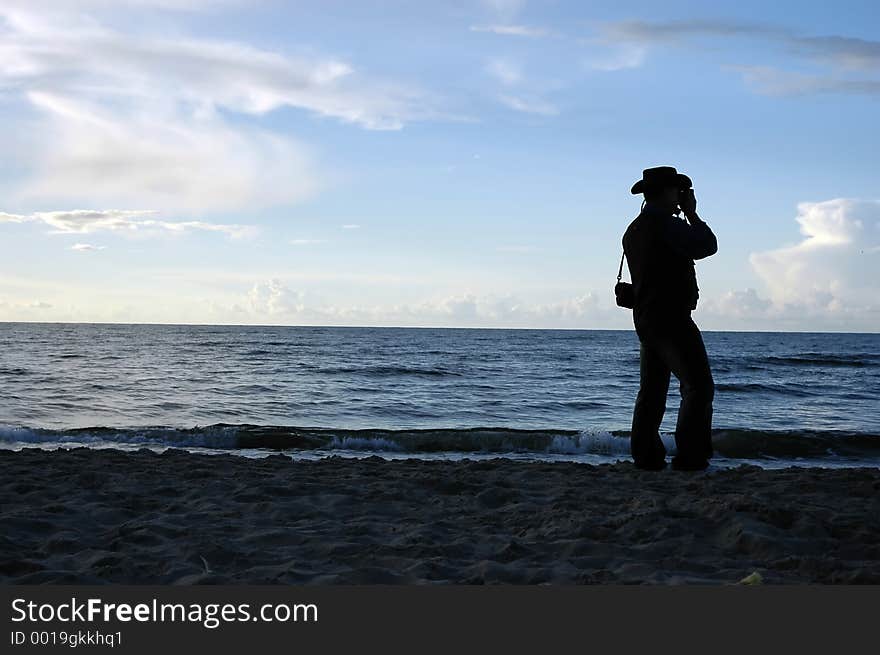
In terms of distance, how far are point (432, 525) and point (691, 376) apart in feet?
7.86

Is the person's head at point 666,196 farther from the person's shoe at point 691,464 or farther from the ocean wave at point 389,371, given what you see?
the ocean wave at point 389,371

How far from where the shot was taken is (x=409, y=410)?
50.2 ft

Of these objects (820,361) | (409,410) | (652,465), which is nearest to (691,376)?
(652,465)

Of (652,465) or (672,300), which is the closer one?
(672,300)

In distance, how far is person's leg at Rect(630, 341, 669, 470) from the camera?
5.90 meters

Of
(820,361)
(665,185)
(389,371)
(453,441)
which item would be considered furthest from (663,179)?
(820,361)

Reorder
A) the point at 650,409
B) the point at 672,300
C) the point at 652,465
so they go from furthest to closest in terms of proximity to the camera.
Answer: the point at 652,465
the point at 650,409
the point at 672,300

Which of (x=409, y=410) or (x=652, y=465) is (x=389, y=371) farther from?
(x=652, y=465)

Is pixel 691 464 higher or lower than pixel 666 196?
lower

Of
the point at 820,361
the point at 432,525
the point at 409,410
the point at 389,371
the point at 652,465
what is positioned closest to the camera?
the point at 432,525

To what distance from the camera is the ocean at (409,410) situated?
9898mm

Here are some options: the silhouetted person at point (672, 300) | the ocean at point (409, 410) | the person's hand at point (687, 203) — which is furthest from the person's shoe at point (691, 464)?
the ocean at point (409, 410)

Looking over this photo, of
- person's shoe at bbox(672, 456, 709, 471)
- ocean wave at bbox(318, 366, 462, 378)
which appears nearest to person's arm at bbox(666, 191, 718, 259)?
person's shoe at bbox(672, 456, 709, 471)

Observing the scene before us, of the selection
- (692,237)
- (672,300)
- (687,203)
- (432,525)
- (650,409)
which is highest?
(687,203)
